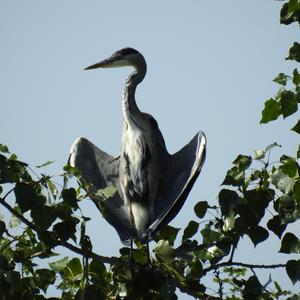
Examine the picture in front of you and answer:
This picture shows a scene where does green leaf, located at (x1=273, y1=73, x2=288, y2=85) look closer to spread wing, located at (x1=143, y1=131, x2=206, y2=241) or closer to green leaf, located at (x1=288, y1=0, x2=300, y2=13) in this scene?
green leaf, located at (x1=288, y1=0, x2=300, y2=13)

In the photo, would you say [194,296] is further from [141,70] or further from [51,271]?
[141,70]

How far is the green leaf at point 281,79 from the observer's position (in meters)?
2.59

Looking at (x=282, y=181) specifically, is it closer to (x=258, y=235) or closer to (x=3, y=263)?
(x=258, y=235)

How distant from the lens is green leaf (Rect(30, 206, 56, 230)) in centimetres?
249

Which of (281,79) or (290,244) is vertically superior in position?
(281,79)

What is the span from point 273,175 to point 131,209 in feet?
4.84

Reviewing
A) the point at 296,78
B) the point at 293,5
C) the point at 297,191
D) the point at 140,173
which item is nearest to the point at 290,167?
the point at 297,191

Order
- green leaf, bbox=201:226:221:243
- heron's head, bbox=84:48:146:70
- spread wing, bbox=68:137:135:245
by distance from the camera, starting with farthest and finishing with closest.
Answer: heron's head, bbox=84:48:146:70, spread wing, bbox=68:137:135:245, green leaf, bbox=201:226:221:243

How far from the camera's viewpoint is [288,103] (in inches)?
98.9

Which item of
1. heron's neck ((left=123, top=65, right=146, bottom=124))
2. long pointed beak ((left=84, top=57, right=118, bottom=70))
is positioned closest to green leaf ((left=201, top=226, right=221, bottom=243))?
heron's neck ((left=123, top=65, right=146, bottom=124))

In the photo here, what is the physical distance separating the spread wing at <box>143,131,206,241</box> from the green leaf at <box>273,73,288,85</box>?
1087mm

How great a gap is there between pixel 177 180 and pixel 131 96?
0.81 metres

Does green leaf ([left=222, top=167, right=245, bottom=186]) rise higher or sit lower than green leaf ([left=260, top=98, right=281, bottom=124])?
lower

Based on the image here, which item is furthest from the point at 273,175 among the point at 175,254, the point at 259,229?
the point at 175,254
